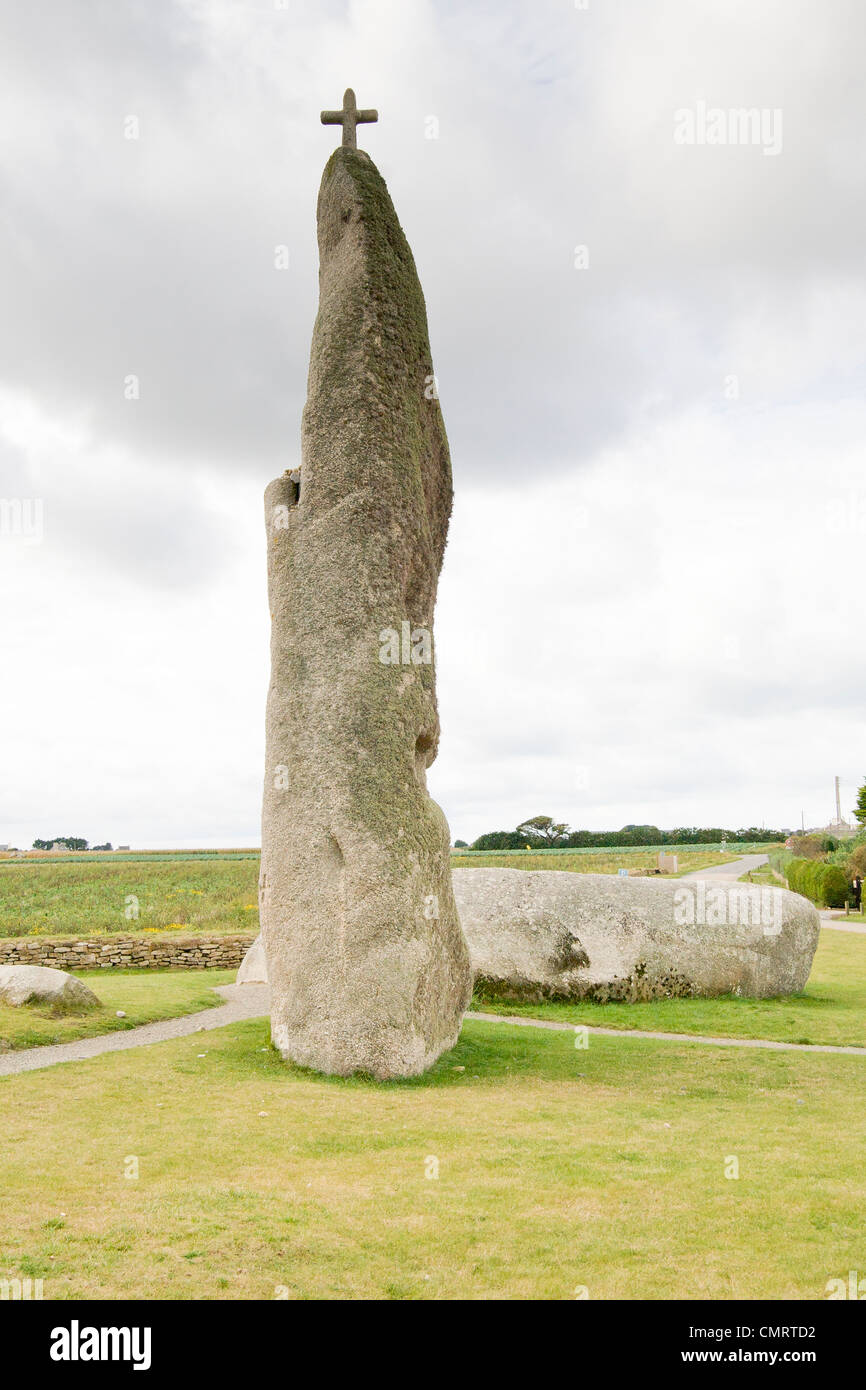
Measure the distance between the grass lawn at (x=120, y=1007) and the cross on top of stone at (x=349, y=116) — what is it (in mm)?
12003

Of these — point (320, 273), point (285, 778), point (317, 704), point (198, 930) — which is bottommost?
point (198, 930)

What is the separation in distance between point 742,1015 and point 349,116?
13672 mm

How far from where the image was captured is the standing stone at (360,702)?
9.81 m

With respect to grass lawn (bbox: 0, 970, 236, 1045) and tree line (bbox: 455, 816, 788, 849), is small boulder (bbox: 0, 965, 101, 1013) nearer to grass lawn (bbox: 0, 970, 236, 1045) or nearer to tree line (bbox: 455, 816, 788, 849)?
grass lawn (bbox: 0, 970, 236, 1045)

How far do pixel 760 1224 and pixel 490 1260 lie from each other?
5.49 ft

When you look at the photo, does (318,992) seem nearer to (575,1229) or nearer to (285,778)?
(285,778)

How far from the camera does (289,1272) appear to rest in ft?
16.2

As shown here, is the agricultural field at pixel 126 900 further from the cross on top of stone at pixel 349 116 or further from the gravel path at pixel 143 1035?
the cross on top of stone at pixel 349 116

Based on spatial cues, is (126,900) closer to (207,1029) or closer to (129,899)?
(129,899)

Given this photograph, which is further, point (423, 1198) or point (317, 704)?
point (317, 704)

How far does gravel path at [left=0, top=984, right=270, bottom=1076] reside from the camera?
1080 centimetres

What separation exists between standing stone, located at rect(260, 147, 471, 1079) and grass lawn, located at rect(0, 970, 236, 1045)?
11.3ft

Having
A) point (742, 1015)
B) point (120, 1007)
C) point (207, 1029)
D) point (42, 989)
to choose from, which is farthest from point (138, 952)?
point (742, 1015)
